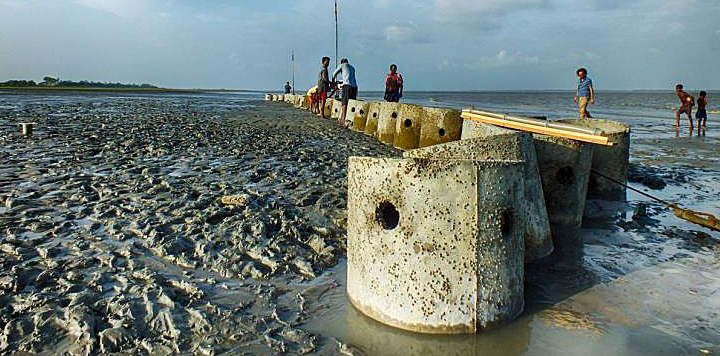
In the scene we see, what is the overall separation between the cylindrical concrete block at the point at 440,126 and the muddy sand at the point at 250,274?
302 centimetres

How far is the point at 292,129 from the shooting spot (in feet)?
49.2

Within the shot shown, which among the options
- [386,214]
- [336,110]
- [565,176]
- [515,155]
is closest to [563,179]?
[565,176]

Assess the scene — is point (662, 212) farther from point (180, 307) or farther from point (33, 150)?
point (33, 150)

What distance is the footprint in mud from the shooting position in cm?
633

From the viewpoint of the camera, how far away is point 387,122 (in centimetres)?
1251

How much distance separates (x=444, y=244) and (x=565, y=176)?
3300 millimetres

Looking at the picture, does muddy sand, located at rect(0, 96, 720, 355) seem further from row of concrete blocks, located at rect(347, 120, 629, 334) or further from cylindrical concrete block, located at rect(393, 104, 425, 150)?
cylindrical concrete block, located at rect(393, 104, 425, 150)

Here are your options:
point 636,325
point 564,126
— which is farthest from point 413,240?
point 564,126

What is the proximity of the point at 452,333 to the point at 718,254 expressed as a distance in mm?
3560

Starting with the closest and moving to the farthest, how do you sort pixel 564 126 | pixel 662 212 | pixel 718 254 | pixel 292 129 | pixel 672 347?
pixel 672 347 < pixel 718 254 < pixel 564 126 < pixel 662 212 < pixel 292 129

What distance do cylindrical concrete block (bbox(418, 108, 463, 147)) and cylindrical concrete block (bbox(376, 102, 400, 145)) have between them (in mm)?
1401

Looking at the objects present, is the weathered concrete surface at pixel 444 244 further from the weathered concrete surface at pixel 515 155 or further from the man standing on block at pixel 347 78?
the man standing on block at pixel 347 78

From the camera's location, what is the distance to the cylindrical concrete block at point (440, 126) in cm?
1014

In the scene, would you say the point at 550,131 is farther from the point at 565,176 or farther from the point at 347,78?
the point at 347,78
